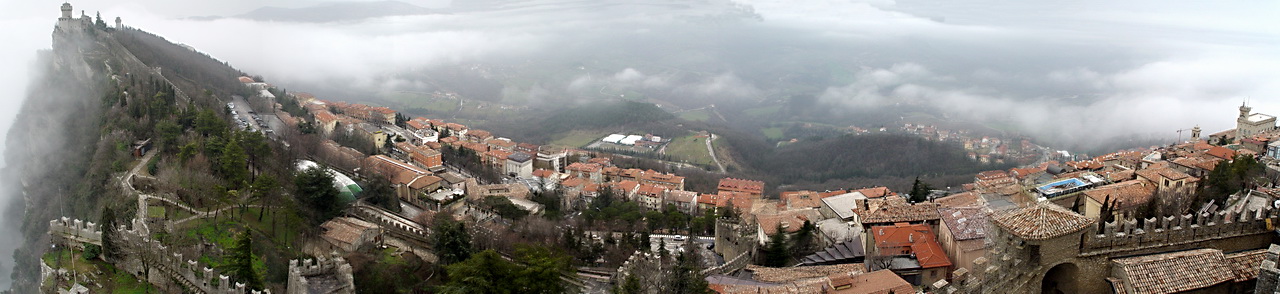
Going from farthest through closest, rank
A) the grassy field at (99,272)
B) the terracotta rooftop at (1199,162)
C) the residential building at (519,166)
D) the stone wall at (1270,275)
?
the residential building at (519,166) → the terracotta rooftop at (1199,162) → the grassy field at (99,272) → the stone wall at (1270,275)

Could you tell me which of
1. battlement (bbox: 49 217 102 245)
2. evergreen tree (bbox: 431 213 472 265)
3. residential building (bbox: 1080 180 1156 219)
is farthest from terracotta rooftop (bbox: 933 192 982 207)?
battlement (bbox: 49 217 102 245)

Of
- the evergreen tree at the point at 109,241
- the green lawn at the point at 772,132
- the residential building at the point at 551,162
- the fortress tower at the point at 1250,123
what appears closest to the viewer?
the evergreen tree at the point at 109,241

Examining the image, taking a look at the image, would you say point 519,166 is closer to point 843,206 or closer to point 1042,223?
point 843,206

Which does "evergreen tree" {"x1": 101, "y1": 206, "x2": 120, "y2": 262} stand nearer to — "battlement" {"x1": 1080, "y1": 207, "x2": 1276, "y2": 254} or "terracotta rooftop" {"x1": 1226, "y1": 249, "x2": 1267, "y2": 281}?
"battlement" {"x1": 1080, "y1": 207, "x2": 1276, "y2": 254}

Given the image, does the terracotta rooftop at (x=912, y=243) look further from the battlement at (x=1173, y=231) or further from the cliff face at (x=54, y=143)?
the cliff face at (x=54, y=143)

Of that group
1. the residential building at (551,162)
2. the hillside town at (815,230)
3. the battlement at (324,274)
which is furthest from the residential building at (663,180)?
the battlement at (324,274)

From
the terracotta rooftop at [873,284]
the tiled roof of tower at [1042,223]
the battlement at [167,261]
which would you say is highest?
the tiled roof of tower at [1042,223]

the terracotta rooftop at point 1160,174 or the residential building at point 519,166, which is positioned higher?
the terracotta rooftop at point 1160,174
